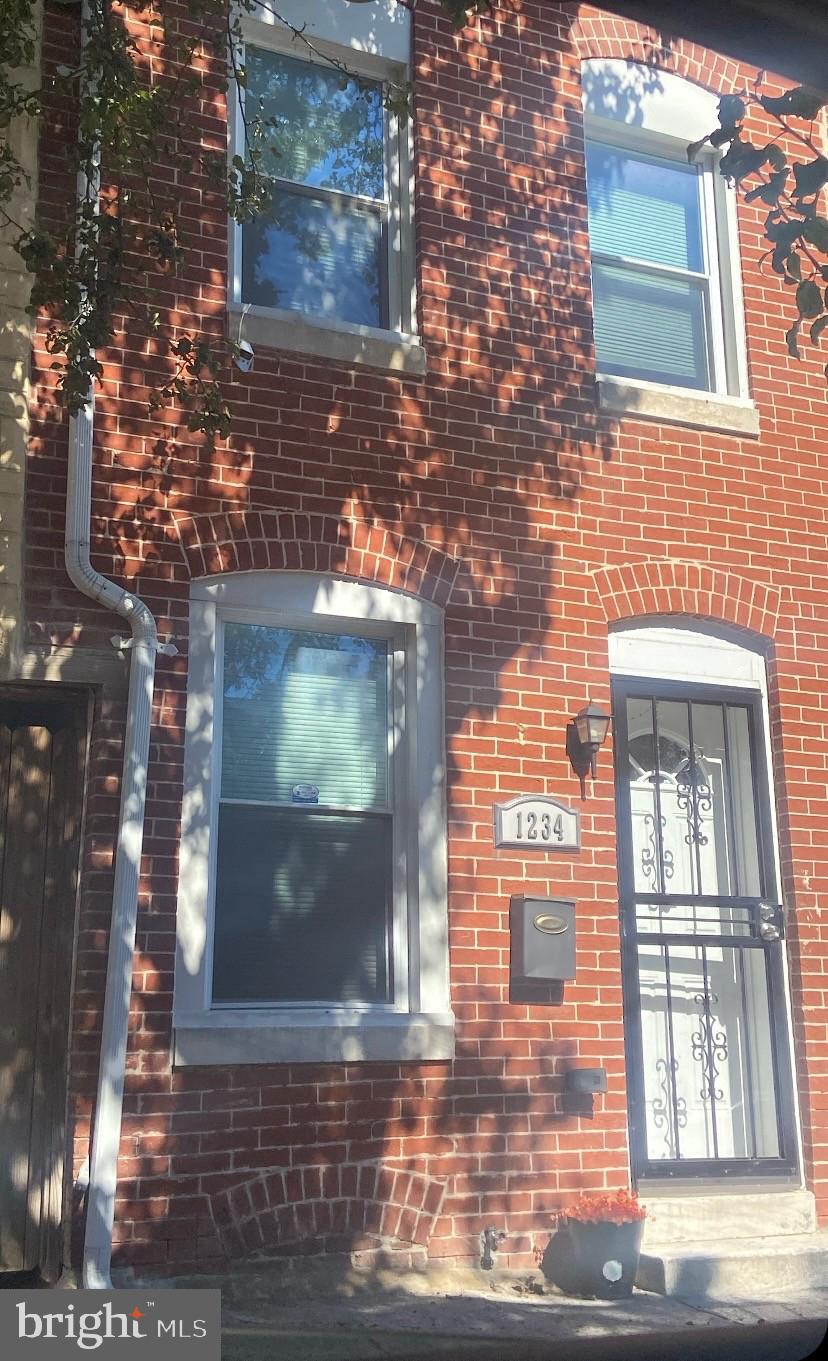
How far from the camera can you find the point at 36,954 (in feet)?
18.2

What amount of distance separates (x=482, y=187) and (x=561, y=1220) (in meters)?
5.08

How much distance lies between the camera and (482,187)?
23.3 ft

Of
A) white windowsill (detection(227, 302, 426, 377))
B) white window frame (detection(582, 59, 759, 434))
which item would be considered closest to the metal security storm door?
white window frame (detection(582, 59, 759, 434))

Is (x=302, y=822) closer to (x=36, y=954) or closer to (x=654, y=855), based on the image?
(x=36, y=954)

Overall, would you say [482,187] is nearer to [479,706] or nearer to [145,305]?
[145,305]

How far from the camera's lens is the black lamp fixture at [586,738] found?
21.3ft

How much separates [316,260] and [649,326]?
2.02 meters

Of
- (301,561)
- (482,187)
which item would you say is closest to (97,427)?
(301,561)

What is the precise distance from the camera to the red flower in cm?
571

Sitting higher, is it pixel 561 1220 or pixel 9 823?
pixel 9 823

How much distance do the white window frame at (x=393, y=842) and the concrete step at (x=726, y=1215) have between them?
4.51 ft

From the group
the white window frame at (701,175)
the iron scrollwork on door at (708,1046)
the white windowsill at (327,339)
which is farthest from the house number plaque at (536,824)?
the white window frame at (701,175)

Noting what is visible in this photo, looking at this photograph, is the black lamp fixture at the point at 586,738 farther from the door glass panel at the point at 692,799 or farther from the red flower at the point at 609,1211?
the red flower at the point at 609,1211

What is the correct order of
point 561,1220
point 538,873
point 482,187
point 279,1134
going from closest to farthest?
1. point 279,1134
2. point 561,1220
3. point 538,873
4. point 482,187
